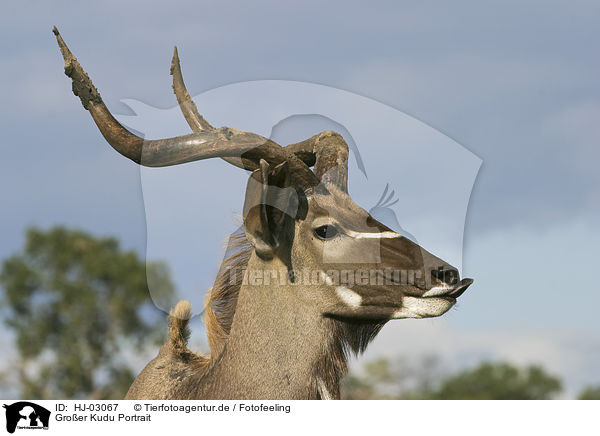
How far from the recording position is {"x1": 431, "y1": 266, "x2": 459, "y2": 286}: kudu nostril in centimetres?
591

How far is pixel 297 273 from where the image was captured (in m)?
6.23

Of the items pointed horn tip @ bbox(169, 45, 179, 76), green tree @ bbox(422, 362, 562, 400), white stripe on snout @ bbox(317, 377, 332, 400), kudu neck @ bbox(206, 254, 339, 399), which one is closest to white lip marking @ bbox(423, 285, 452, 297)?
kudu neck @ bbox(206, 254, 339, 399)

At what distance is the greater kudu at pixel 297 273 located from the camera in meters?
6.02

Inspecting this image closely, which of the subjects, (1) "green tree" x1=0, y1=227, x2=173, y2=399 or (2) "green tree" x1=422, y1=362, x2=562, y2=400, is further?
(2) "green tree" x1=422, y1=362, x2=562, y2=400

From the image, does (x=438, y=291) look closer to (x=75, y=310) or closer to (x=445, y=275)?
(x=445, y=275)

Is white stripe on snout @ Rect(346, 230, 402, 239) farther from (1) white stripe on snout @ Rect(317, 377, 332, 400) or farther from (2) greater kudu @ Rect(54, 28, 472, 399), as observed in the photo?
(1) white stripe on snout @ Rect(317, 377, 332, 400)

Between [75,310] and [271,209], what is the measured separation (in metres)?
27.3
